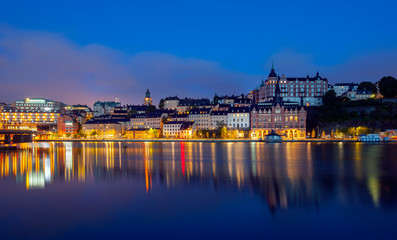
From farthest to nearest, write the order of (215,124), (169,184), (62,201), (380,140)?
(215,124)
(380,140)
(169,184)
(62,201)

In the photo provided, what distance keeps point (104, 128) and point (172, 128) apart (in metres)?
26.9

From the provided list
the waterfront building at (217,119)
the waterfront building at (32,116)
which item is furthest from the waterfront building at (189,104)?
the waterfront building at (32,116)

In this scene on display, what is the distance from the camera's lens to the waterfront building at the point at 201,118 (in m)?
99.6

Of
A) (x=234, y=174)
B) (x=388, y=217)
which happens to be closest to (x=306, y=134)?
(x=234, y=174)

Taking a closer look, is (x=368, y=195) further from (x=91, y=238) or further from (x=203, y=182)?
(x=91, y=238)

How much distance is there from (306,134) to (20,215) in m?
84.8

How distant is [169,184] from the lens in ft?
58.7

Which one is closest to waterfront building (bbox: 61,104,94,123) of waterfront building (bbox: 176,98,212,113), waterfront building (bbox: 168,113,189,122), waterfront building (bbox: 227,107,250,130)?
waterfront building (bbox: 176,98,212,113)

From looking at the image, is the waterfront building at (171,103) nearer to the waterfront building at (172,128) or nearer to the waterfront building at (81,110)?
the waterfront building at (172,128)

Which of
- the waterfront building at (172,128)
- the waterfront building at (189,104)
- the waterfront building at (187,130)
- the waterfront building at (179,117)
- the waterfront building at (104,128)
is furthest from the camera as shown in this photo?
the waterfront building at (189,104)

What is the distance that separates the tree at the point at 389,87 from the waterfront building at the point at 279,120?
1920 centimetres

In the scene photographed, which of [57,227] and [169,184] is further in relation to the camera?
[169,184]

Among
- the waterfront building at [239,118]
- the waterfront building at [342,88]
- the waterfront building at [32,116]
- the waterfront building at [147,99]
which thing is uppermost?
the waterfront building at [147,99]

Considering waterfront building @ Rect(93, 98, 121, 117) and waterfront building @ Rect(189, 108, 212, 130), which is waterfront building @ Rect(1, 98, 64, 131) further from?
waterfront building @ Rect(189, 108, 212, 130)
